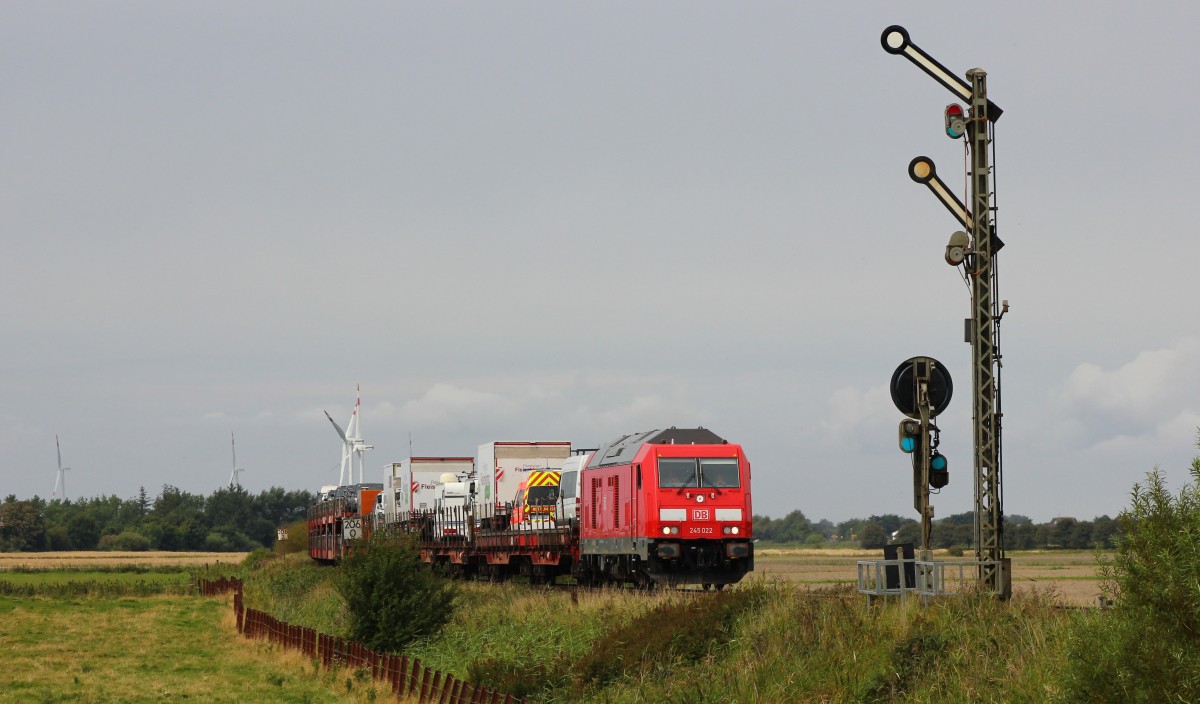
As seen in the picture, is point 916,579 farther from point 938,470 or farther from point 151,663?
point 151,663

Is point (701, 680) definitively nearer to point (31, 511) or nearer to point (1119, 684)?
point (1119, 684)

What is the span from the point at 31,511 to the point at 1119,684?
617ft

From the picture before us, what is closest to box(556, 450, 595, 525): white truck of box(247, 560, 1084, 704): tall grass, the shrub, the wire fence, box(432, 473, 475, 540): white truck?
box(432, 473, 475, 540): white truck

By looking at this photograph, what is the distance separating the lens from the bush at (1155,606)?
29.2 feet

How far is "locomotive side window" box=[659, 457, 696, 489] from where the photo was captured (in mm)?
31469

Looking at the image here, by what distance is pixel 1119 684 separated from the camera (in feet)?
31.1

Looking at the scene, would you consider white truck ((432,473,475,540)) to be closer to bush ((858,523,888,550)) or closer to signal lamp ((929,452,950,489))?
signal lamp ((929,452,950,489))

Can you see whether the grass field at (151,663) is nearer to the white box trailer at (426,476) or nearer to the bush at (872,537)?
the white box trailer at (426,476)

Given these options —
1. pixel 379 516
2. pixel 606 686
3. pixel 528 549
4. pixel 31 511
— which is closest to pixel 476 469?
pixel 528 549

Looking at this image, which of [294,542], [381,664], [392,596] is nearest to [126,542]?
[294,542]

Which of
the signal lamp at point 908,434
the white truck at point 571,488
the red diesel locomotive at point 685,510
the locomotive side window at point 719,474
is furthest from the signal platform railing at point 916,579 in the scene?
the white truck at point 571,488

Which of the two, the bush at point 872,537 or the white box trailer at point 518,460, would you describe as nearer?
the white box trailer at point 518,460

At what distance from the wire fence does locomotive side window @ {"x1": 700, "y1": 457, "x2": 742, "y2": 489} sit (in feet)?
25.8

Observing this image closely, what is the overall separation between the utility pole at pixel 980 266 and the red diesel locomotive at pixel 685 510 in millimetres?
12520
